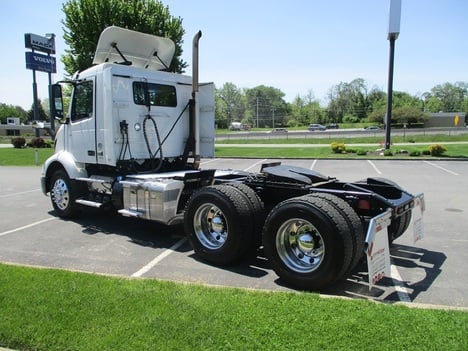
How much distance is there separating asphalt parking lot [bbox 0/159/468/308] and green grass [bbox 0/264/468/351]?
696 millimetres

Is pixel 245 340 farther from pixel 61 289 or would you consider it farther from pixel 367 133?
pixel 367 133

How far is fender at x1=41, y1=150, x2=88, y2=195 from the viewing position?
26.3 feet

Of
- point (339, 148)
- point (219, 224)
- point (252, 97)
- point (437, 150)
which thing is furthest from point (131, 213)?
point (252, 97)

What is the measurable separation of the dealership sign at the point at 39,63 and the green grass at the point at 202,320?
3627 centimetres

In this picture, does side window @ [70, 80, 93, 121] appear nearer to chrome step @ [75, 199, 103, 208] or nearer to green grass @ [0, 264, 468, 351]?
chrome step @ [75, 199, 103, 208]

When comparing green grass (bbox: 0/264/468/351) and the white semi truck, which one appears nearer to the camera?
green grass (bbox: 0/264/468/351)

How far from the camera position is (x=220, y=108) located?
502ft

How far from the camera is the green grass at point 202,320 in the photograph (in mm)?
3166

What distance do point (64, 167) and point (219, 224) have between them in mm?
4221

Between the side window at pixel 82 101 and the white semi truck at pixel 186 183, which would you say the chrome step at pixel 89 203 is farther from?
the side window at pixel 82 101

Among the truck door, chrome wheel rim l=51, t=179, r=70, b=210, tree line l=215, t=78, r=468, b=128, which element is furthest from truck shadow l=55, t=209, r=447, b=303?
tree line l=215, t=78, r=468, b=128

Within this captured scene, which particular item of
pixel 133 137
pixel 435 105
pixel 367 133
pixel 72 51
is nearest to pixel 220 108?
pixel 435 105

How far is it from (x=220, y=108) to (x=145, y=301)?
151 meters

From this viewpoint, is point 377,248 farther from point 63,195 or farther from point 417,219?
point 63,195
